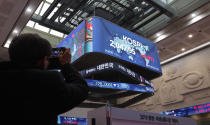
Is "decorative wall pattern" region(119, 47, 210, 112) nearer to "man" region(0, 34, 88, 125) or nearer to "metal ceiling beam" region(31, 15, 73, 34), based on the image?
"metal ceiling beam" region(31, 15, 73, 34)

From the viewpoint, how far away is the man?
0.74 meters

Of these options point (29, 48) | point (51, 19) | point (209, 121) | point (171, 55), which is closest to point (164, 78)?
point (171, 55)

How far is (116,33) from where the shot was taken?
18.8 feet

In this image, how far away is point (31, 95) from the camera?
0.76 m

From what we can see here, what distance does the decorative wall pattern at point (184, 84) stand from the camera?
11070 mm

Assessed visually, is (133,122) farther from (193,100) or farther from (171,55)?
(171,55)

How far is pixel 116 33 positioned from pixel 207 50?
8507mm

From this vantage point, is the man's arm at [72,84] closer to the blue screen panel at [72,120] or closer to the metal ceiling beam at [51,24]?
the metal ceiling beam at [51,24]

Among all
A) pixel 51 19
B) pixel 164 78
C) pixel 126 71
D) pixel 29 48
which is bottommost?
pixel 29 48

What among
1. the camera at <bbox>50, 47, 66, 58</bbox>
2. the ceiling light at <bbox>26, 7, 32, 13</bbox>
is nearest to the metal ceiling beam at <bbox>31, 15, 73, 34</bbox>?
the ceiling light at <bbox>26, 7, 32, 13</bbox>

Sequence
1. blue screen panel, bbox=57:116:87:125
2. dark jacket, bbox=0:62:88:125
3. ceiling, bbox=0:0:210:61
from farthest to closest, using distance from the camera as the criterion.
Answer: blue screen panel, bbox=57:116:87:125 < ceiling, bbox=0:0:210:61 < dark jacket, bbox=0:62:88:125

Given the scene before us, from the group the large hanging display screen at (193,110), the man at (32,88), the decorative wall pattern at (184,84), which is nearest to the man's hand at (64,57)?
the man at (32,88)

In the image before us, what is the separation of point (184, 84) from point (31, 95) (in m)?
12.4

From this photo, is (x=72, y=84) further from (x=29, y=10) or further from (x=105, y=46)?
(x=29, y=10)
